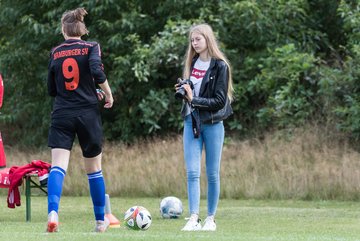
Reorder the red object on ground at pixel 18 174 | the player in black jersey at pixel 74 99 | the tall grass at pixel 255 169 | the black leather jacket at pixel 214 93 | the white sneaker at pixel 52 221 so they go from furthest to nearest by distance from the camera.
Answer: the tall grass at pixel 255 169
the red object on ground at pixel 18 174
the black leather jacket at pixel 214 93
the player in black jersey at pixel 74 99
the white sneaker at pixel 52 221

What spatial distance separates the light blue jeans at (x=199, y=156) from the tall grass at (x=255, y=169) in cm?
582

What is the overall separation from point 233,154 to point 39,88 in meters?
6.29

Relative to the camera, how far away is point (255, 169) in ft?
55.3

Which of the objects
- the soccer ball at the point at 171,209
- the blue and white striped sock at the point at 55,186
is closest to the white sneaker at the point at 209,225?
the blue and white striped sock at the point at 55,186

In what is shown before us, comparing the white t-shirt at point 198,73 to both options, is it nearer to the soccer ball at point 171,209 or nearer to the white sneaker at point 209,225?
the white sneaker at point 209,225

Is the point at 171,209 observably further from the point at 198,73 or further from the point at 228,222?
the point at 198,73

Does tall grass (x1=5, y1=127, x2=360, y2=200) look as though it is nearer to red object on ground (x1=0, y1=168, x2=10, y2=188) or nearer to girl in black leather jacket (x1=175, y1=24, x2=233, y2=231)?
red object on ground (x1=0, y1=168, x2=10, y2=188)

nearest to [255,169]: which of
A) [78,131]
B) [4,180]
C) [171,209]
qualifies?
[171,209]

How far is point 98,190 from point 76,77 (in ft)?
3.35

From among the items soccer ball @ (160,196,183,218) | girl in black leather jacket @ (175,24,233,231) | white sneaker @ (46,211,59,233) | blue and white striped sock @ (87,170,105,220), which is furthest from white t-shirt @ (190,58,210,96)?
soccer ball @ (160,196,183,218)

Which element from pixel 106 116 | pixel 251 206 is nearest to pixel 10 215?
pixel 251 206

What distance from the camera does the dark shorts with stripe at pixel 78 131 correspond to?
9156 millimetres

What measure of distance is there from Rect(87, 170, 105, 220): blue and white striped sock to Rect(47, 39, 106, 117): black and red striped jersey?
0.59 m

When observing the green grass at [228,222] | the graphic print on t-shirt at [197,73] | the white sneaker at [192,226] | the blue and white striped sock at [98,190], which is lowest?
the green grass at [228,222]
